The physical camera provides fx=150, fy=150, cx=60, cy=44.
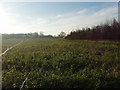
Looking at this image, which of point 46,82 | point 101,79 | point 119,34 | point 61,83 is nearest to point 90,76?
point 101,79

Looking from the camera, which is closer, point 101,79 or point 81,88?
point 81,88

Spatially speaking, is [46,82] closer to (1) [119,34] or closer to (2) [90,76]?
(2) [90,76]

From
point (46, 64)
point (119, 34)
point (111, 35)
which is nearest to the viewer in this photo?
point (46, 64)

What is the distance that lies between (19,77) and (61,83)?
1330mm

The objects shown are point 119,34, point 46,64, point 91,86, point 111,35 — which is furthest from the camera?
point 111,35

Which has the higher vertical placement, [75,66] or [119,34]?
[119,34]

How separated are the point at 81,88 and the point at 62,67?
1.78 metres


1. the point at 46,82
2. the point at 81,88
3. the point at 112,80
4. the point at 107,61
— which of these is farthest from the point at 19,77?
the point at 107,61

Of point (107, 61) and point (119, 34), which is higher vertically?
point (119, 34)

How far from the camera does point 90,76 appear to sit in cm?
420

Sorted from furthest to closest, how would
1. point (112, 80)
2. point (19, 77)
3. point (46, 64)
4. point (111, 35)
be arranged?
point (111, 35)
point (46, 64)
point (19, 77)
point (112, 80)

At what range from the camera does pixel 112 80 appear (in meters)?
4.00

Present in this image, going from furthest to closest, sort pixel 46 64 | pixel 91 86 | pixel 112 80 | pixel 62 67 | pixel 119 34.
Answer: pixel 119 34 → pixel 46 64 → pixel 62 67 → pixel 112 80 → pixel 91 86

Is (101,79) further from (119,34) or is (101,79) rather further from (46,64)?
(119,34)
